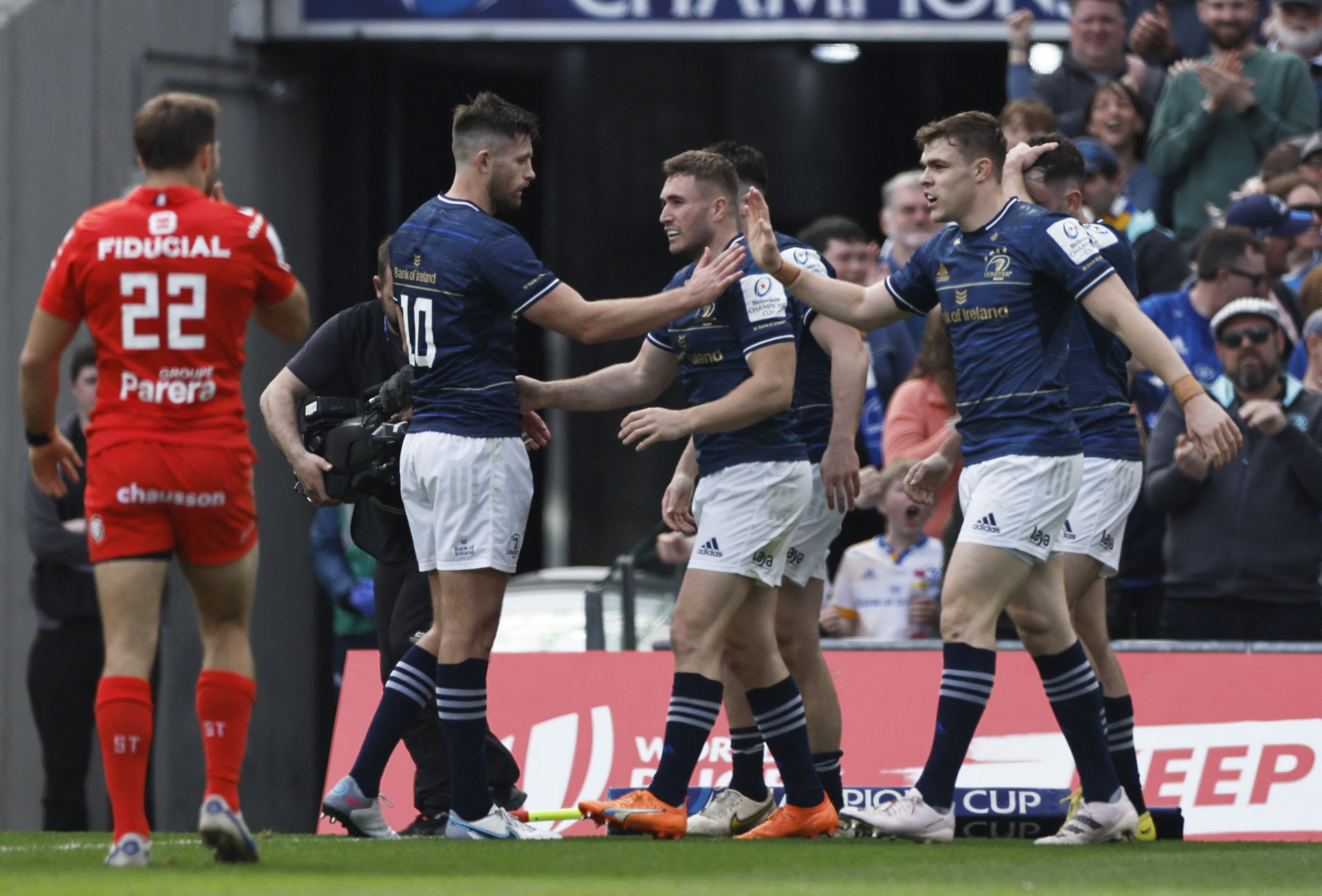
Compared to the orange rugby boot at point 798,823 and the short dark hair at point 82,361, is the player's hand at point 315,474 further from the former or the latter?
the short dark hair at point 82,361

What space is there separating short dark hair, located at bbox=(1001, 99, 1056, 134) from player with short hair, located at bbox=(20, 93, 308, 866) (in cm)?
539

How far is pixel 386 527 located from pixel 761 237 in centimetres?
199

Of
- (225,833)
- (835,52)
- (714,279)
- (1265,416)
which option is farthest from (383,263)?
(835,52)

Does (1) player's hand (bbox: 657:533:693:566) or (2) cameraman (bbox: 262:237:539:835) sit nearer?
(2) cameraman (bbox: 262:237:539:835)

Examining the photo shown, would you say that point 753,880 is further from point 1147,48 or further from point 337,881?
point 1147,48

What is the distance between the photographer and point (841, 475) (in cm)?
678

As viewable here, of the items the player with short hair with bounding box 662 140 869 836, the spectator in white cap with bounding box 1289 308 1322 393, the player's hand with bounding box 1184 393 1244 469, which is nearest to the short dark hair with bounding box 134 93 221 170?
the player with short hair with bounding box 662 140 869 836

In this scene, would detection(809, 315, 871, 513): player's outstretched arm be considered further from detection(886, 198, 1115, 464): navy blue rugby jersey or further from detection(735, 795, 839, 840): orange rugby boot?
detection(735, 795, 839, 840): orange rugby boot

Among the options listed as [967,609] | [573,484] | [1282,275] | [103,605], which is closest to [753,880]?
[967,609]

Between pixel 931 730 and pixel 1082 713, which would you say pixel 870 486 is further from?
pixel 1082 713

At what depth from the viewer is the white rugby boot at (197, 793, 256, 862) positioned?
16.8 feet

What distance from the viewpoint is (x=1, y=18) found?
452 inches

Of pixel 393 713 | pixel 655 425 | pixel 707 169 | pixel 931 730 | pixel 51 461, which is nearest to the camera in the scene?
pixel 51 461

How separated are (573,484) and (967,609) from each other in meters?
8.61
